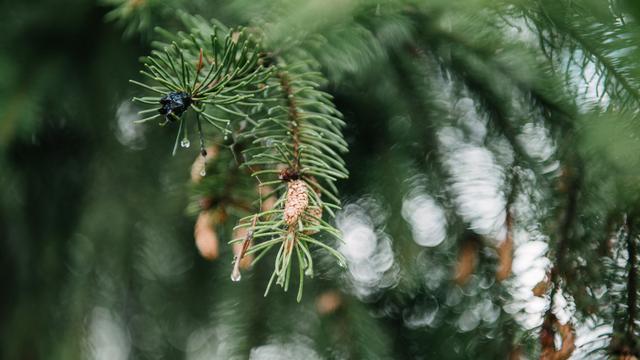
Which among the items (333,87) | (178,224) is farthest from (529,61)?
(178,224)

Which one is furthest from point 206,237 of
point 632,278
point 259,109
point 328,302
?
point 632,278

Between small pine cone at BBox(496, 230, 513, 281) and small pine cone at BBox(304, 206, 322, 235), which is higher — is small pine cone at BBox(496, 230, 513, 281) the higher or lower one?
the lower one

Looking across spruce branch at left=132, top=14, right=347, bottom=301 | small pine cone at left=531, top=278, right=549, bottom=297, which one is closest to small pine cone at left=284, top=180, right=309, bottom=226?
spruce branch at left=132, top=14, right=347, bottom=301

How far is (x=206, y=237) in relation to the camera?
1.97 ft

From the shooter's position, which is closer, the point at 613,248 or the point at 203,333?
the point at 613,248

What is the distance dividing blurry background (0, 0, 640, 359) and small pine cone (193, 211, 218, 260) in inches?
2.9

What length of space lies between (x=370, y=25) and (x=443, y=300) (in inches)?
14.6

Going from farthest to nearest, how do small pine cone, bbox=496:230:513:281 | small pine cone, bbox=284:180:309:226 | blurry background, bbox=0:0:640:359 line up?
small pine cone, bbox=496:230:513:281
blurry background, bbox=0:0:640:359
small pine cone, bbox=284:180:309:226

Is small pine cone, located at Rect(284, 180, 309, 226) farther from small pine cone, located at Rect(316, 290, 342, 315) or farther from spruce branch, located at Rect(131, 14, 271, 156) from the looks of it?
small pine cone, located at Rect(316, 290, 342, 315)

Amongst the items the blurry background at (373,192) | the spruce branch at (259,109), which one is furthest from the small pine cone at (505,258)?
the spruce branch at (259,109)

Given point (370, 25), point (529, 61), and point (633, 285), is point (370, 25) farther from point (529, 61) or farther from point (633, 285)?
point (633, 285)

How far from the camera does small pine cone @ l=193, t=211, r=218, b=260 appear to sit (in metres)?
0.60

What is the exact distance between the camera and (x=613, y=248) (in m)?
0.68

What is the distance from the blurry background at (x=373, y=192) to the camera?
0.60 meters
